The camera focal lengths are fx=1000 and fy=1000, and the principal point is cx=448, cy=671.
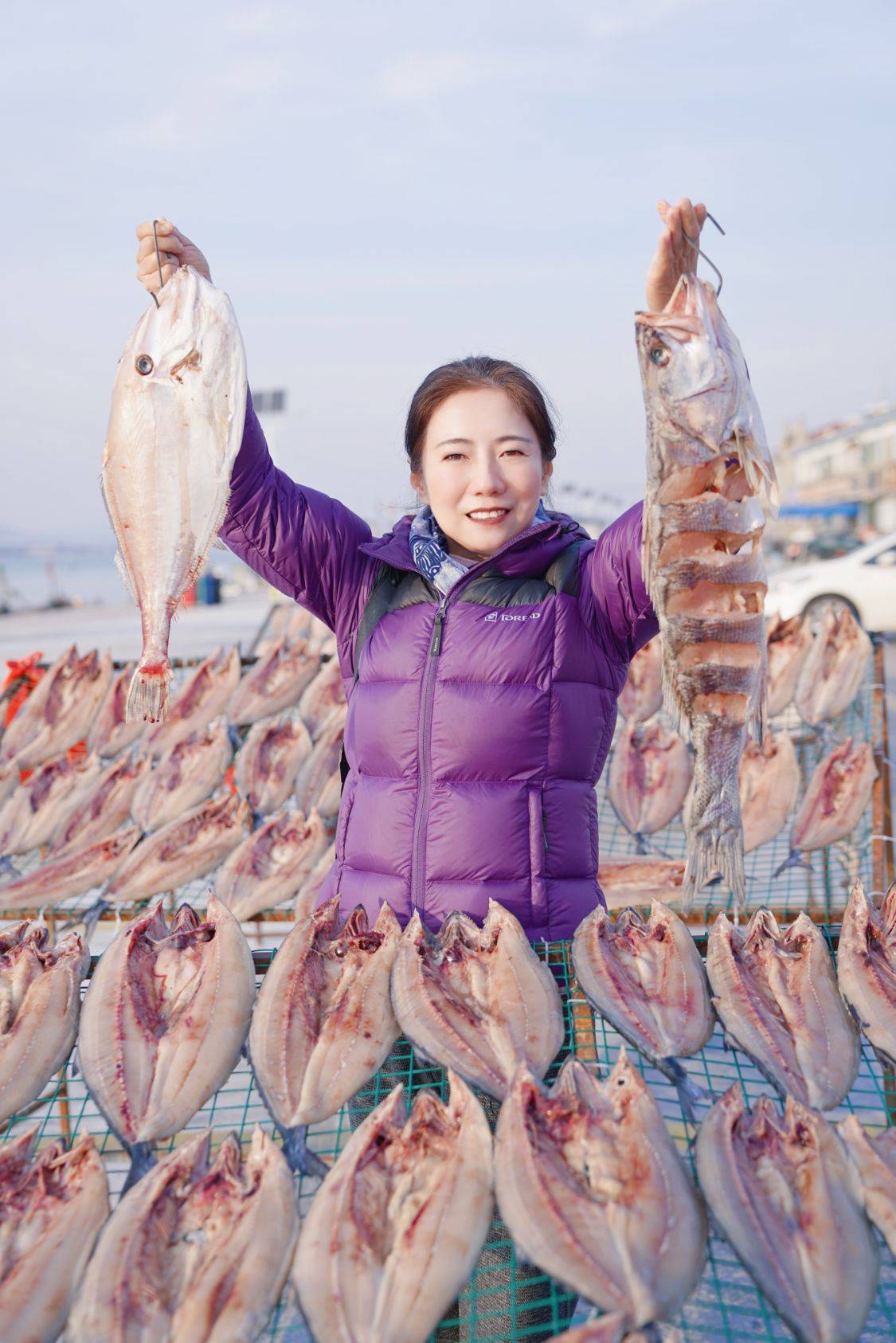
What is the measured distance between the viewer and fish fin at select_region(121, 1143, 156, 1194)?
1775mm

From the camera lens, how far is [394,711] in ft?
8.13

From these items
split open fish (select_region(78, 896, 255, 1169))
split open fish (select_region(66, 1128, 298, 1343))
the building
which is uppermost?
the building

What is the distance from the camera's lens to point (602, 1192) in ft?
5.28

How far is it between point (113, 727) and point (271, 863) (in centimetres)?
180

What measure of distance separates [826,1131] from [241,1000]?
118 cm

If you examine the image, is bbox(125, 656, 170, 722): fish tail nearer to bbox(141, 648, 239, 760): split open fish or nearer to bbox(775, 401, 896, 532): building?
bbox(141, 648, 239, 760): split open fish

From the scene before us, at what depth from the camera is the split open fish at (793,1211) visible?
1492 millimetres

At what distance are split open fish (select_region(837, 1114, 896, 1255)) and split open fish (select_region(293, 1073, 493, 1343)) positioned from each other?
2.04ft

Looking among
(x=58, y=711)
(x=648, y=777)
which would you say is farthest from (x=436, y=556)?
(x=58, y=711)

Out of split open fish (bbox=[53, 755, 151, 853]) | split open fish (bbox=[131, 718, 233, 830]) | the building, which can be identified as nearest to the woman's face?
split open fish (bbox=[131, 718, 233, 830])

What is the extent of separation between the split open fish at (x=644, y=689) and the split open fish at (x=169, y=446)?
3.55m

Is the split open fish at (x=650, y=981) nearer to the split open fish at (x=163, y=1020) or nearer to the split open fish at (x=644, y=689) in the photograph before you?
the split open fish at (x=163, y=1020)

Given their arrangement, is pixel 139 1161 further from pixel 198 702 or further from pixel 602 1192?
pixel 198 702

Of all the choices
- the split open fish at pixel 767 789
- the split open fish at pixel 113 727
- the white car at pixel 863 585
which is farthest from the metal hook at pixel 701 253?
the white car at pixel 863 585
